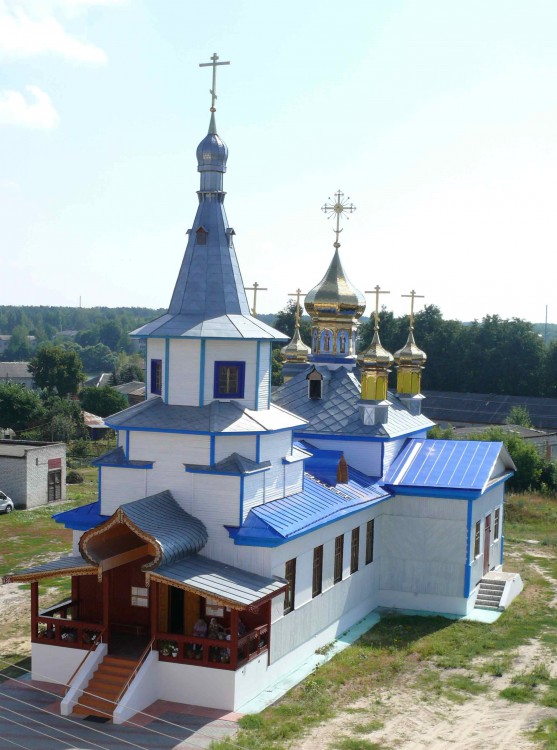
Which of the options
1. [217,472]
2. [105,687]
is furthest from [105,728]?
[217,472]

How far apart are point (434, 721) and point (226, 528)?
4825 millimetres

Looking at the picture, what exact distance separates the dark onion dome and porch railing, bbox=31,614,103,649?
12.3 m

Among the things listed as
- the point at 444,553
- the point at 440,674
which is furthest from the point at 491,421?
the point at 440,674

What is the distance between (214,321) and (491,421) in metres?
46.8

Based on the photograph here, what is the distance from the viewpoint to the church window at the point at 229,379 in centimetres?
1825

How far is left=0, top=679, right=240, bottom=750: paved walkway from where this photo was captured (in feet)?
46.3

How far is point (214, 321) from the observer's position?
18.3 m

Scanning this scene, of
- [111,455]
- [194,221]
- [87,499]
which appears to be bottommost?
[87,499]

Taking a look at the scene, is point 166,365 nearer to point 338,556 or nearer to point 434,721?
point 338,556

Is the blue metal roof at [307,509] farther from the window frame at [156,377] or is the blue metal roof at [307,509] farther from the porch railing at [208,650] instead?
the window frame at [156,377]

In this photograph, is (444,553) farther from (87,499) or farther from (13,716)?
(87,499)

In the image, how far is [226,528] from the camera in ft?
55.5

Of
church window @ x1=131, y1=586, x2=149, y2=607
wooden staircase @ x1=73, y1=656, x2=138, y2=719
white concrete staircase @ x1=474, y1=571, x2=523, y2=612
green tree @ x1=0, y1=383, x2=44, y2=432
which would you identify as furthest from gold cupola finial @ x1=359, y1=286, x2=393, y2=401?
green tree @ x1=0, y1=383, x2=44, y2=432

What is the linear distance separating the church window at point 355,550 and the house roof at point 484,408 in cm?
4220
